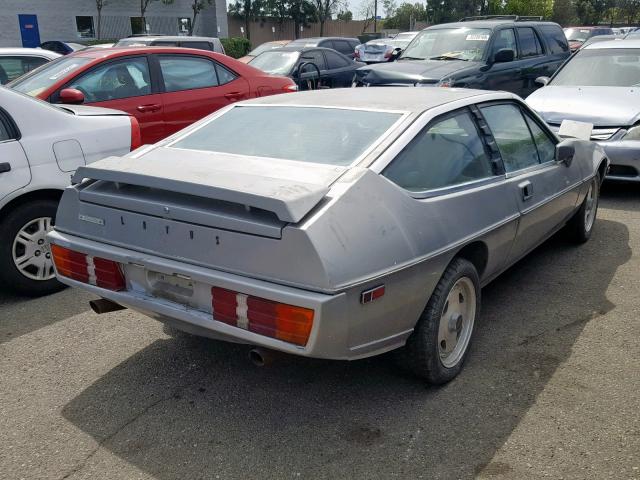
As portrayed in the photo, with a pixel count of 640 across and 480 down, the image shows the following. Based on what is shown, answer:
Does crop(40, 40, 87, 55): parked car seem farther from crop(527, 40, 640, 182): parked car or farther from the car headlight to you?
the car headlight

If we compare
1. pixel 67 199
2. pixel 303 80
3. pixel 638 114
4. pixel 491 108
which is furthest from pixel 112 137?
pixel 303 80

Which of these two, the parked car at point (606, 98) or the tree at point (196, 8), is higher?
the tree at point (196, 8)

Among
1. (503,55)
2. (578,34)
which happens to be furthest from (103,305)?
(578,34)

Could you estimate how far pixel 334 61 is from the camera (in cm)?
1337

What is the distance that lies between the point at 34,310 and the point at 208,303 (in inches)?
80.6

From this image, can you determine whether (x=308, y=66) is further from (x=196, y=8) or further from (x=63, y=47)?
(x=196, y=8)

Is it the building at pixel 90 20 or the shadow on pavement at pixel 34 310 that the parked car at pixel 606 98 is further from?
the building at pixel 90 20

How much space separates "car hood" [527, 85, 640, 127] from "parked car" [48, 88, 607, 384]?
3.48 metres

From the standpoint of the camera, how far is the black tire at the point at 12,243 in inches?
171

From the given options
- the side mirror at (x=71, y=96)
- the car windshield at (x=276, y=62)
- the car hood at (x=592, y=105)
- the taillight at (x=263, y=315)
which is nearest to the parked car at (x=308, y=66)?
the car windshield at (x=276, y=62)

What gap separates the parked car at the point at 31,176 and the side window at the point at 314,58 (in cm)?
826

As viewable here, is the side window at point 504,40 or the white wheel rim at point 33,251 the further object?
the side window at point 504,40

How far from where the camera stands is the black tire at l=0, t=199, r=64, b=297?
4.33 m

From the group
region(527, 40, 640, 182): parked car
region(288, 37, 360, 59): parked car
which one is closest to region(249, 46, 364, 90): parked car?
region(288, 37, 360, 59): parked car
